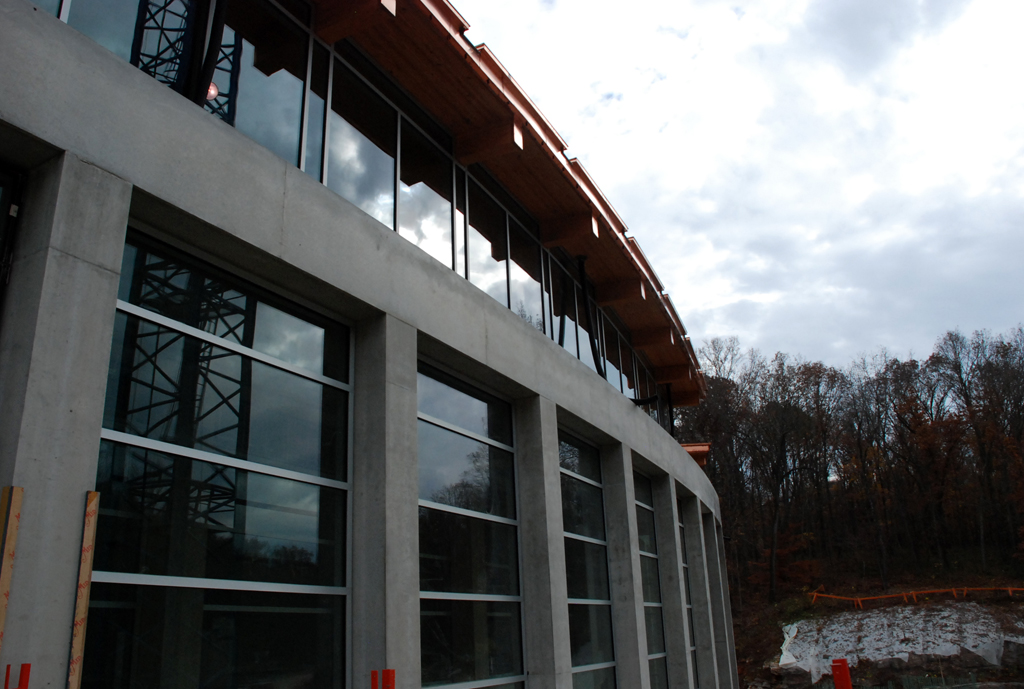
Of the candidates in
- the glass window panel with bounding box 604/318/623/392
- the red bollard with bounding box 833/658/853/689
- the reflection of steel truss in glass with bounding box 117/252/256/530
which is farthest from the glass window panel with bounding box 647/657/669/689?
the reflection of steel truss in glass with bounding box 117/252/256/530

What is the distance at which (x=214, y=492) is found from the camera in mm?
5789

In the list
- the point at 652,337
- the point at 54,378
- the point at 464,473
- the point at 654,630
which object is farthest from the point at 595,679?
the point at 54,378

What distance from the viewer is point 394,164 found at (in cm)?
904

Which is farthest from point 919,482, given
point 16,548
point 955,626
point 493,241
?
point 16,548

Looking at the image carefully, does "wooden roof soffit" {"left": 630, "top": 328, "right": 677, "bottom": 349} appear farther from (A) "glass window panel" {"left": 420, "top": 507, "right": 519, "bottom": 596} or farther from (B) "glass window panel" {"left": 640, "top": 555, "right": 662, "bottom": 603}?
(A) "glass window panel" {"left": 420, "top": 507, "right": 519, "bottom": 596}

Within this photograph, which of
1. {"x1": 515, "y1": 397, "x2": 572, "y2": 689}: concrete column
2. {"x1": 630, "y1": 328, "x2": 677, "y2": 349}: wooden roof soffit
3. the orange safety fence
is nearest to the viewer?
{"x1": 515, "y1": 397, "x2": 572, "y2": 689}: concrete column

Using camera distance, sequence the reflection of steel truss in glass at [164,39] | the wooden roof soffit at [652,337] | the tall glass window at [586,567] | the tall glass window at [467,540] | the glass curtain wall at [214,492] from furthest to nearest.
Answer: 1. the wooden roof soffit at [652,337]
2. the tall glass window at [586,567]
3. the tall glass window at [467,540]
4. the reflection of steel truss in glass at [164,39]
5. the glass curtain wall at [214,492]

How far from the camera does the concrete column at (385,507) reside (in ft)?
21.9

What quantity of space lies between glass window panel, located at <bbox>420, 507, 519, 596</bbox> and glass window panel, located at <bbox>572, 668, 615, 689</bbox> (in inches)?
94.2

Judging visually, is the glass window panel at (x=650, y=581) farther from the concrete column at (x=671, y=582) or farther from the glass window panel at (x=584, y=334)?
the glass window panel at (x=584, y=334)

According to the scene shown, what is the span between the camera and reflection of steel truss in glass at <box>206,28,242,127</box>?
6.76 m

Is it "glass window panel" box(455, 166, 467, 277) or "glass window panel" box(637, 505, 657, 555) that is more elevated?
"glass window panel" box(455, 166, 467, 277)

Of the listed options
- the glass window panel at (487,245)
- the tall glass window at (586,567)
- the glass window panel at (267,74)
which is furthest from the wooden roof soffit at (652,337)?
the glass window panel at (267,74)

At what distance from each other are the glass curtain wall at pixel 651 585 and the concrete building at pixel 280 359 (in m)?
2.94
